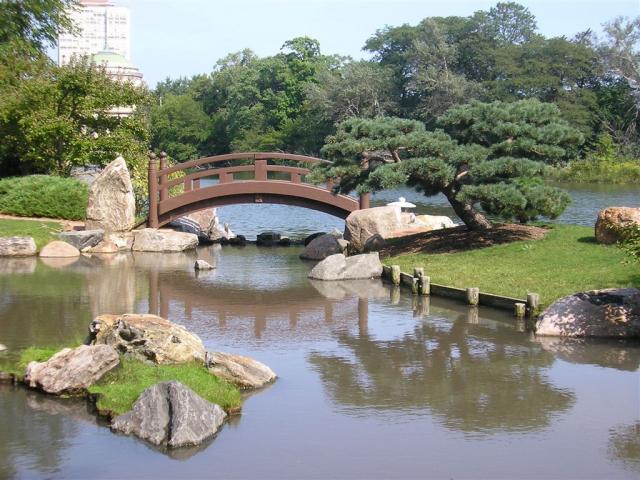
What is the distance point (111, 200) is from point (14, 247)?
2.87 metres

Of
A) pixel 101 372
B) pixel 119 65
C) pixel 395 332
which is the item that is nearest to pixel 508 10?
pixel 119 65

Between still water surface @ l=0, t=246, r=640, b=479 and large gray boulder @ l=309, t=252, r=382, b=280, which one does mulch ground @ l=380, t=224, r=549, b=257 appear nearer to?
large gray boulder @ l=309, t=252, r=382, b=280

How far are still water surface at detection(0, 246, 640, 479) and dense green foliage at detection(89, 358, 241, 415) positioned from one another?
0.78 feet

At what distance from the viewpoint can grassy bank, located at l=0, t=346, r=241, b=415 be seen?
8938 millimetres

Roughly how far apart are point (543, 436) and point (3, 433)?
4990mm

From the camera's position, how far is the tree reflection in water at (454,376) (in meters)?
9.09

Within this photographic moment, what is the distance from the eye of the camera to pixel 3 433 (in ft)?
27.2

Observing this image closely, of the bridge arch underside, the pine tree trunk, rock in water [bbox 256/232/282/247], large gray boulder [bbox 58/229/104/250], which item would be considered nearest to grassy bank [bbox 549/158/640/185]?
rock in water [bbox 256/232/282/247]

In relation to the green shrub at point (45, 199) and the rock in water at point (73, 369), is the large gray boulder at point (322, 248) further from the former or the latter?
the rock in water at point (73, 369)

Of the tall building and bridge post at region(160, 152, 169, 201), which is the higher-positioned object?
the tall building

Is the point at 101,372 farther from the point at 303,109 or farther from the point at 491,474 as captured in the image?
the point at 303,109

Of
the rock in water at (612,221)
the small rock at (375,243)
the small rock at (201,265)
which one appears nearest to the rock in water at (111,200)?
the small rock at (201,265)

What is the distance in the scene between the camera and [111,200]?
22266 mm

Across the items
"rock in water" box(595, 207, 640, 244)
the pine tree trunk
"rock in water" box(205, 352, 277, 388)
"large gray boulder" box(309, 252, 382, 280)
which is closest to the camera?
"rock in water" box(205, 352, 277, 388)
